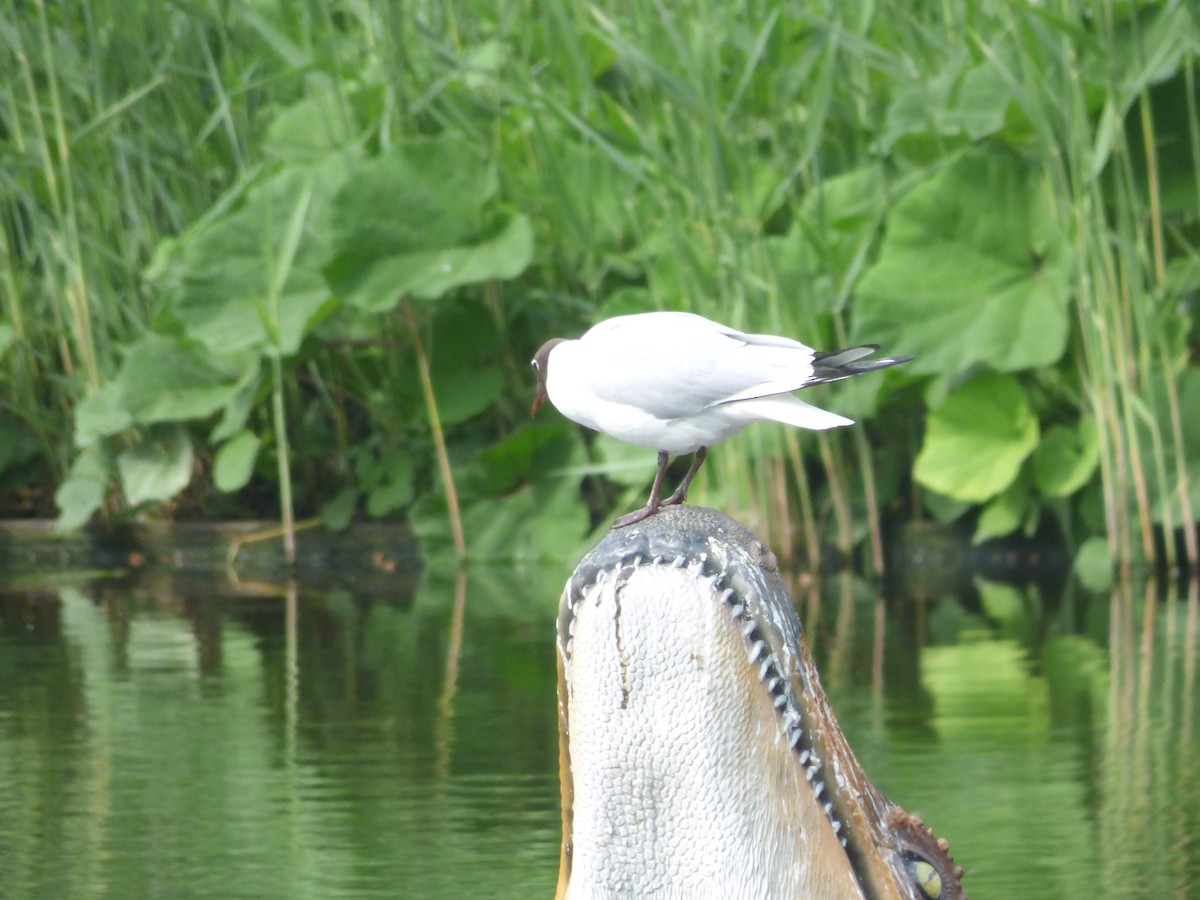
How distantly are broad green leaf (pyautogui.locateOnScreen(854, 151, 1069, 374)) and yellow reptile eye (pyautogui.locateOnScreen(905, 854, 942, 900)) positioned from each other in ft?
12.8

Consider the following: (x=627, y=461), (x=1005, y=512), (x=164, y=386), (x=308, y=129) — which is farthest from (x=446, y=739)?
(x=308, y=129)

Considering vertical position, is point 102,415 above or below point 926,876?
above

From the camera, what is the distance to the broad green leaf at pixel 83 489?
609 centimetres

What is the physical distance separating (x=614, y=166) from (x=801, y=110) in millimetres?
687

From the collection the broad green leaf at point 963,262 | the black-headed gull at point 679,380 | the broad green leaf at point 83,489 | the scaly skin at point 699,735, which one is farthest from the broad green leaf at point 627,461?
the scaly skin at point 699,735

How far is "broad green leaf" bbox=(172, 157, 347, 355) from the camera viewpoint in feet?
19.3

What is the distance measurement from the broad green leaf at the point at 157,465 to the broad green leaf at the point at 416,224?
87 centimetres

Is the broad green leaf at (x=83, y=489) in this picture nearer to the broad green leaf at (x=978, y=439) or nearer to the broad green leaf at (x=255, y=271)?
the broad green leaf at (x=255, y=271)

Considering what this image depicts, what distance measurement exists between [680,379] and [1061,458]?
3947mm

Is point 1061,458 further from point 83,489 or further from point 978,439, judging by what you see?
point 83,489

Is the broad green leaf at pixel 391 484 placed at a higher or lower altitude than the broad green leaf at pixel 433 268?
lower

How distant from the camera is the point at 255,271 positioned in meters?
6.02

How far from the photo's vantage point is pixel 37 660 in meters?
4.19

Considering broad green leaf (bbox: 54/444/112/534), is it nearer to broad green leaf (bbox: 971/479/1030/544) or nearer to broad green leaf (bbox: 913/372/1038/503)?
broad green leaf (bbox: 913/372/1038/503)
